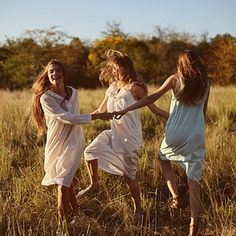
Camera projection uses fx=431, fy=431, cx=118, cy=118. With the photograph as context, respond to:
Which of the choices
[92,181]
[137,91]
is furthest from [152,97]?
[92,181]

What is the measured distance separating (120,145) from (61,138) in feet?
2.14

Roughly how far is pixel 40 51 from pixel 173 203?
30346mm

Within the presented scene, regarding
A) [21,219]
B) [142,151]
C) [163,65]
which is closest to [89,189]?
[21,219]

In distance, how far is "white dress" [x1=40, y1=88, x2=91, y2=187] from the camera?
3.81 m

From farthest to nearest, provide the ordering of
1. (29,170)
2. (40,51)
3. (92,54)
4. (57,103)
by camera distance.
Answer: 1. (92,54)
2. (40,51)
3. (29,170)
4. (57,103)

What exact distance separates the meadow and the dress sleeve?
33.2 inches

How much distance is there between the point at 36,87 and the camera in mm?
3998

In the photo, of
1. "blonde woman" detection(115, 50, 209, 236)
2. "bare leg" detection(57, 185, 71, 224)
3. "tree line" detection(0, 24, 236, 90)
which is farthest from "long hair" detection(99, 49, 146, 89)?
"tree line" detection(0, 24, 236, 90)

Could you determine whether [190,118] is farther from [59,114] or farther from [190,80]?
[59,114]

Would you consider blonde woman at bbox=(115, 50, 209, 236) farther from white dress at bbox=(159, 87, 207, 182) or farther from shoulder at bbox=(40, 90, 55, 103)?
shoulder at bbox=(40, 90, 55, 103)

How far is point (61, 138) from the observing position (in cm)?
389

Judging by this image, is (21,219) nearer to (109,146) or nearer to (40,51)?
(109,146)

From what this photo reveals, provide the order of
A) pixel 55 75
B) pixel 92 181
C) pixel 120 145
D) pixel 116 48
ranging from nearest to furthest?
1. pixel 55 75
2. pixel 120 145
3. pixel 92 181
4. pixel 116 48

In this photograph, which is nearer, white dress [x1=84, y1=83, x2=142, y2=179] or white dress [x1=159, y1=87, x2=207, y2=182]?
white dress [x1=159, y1=87, x2=207, y2=182]
